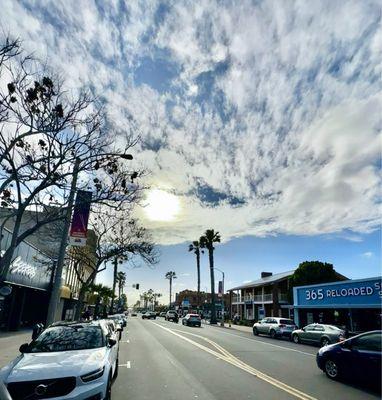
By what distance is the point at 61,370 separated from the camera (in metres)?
5.82

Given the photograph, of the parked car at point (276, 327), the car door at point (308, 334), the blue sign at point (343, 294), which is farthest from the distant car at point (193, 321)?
the car door at point (308, 334)

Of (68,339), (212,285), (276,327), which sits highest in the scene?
(212,285)

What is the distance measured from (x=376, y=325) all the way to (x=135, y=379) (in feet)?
83.6

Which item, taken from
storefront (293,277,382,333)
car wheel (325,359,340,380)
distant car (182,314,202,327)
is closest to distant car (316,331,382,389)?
car wheel (325,359,340,380)

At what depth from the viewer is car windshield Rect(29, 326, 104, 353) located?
286 inches

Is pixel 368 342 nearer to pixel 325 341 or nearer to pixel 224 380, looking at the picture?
pixel 224 380

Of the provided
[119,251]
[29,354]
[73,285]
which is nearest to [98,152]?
[29,354]

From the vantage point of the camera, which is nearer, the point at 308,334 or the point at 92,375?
the point at 92,375

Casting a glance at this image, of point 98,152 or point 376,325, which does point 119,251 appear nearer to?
point 98,152

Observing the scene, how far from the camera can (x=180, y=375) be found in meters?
9.98

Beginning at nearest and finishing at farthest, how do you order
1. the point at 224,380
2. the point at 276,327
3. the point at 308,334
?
the point at 224,380, the point at 308,334, the point at 276,327

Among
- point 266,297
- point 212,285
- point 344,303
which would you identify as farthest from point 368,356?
point 212,285

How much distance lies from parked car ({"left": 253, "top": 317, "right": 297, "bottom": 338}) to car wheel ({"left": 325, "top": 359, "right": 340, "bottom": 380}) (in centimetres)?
1728

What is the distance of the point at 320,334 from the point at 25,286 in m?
18.7
